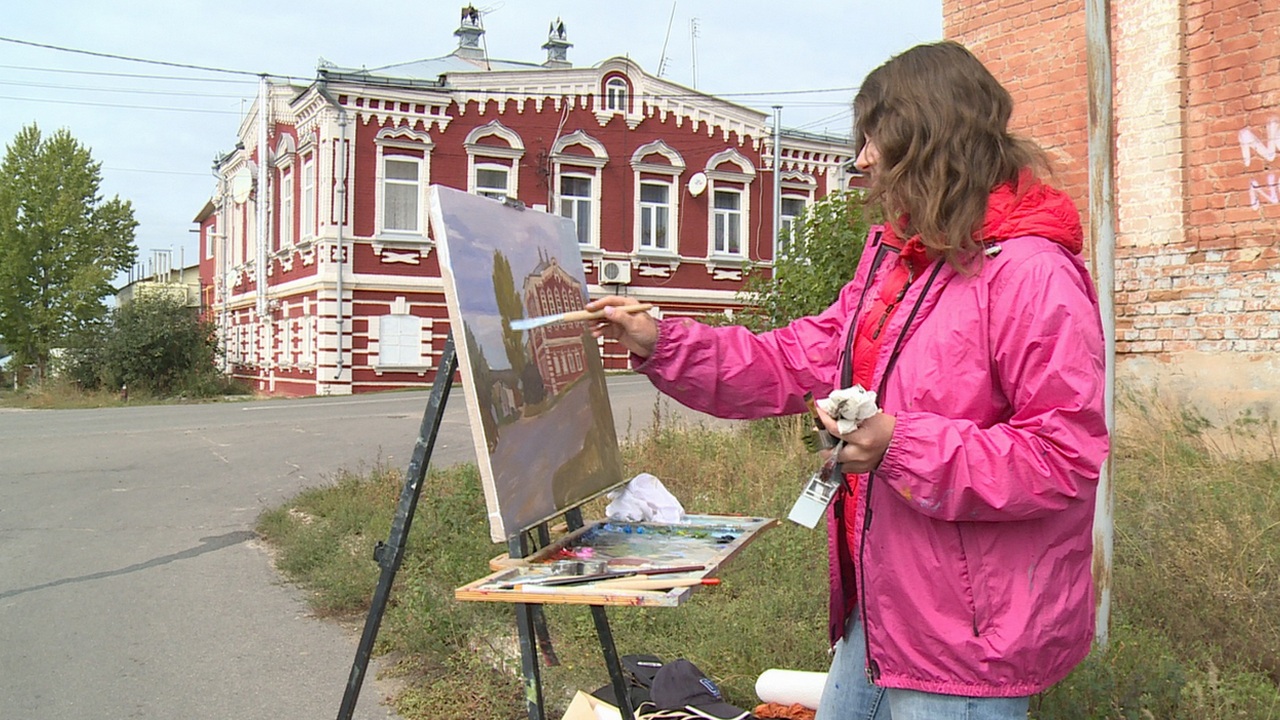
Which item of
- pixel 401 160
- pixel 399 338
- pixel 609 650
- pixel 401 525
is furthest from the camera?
pixel 401 160

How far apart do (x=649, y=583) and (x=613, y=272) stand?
78.0ft

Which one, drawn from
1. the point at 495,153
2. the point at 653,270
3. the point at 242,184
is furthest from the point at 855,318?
the point at 242,184

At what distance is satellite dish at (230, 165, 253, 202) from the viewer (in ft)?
95.4

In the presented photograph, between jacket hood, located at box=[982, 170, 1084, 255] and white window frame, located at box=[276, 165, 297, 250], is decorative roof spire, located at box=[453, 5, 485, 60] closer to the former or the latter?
white window frame, located at box=[276, 165, 297, 250]

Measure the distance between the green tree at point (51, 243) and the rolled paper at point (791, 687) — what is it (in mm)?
34422

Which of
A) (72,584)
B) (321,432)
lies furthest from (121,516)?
(321,432)

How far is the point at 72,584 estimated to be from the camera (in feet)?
20.9

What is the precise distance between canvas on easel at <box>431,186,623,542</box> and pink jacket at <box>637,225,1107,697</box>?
113 cm

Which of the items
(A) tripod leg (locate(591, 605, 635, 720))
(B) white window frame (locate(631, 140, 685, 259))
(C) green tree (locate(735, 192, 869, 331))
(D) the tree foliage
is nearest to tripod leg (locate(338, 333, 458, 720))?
(A) tripod leg (locate(591, 605, 635, 720))

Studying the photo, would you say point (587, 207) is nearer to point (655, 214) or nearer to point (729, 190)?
point (655, 214)

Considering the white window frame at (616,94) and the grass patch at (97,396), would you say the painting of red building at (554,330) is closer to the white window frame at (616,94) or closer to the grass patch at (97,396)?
the grass patch at (97,396)

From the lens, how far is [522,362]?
3100 millimetres

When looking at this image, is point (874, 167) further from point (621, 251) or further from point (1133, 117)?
point (621, 251)

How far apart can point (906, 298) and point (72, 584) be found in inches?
240
